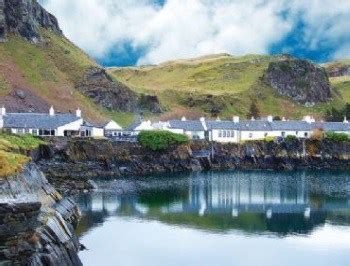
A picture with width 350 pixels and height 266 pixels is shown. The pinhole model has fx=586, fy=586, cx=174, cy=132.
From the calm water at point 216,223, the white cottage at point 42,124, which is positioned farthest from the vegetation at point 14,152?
the white cottage at point 42,124

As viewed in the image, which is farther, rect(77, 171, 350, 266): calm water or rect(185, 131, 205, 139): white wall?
rect(185, 131, 205, 139): white wall

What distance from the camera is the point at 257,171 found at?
147000 millimetres

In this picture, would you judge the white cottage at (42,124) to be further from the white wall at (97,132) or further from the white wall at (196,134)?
the white wall at (196,134)

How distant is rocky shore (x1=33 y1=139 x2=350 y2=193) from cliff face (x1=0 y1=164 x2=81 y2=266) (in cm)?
5335

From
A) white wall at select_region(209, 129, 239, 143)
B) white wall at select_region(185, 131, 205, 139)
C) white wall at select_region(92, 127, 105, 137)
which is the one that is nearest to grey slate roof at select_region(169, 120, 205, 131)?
white wall at select_region(185, 131, 205, 139)

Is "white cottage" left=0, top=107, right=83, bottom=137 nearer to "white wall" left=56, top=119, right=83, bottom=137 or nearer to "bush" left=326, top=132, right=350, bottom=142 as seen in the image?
"white wall" left=56, top=119, right=83, bottom=137

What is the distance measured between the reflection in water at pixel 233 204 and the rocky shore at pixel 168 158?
49.4ft

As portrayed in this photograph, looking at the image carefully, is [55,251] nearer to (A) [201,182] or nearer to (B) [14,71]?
(A) [201,182]

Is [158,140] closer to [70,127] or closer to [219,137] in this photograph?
[70,127]

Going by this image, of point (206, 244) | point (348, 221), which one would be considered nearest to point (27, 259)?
point (206, 244)

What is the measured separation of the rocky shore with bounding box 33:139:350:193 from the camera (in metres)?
124

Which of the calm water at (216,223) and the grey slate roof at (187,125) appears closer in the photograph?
the calm water at (216,223)

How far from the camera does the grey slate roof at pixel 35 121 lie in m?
142

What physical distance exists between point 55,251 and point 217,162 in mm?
113305
